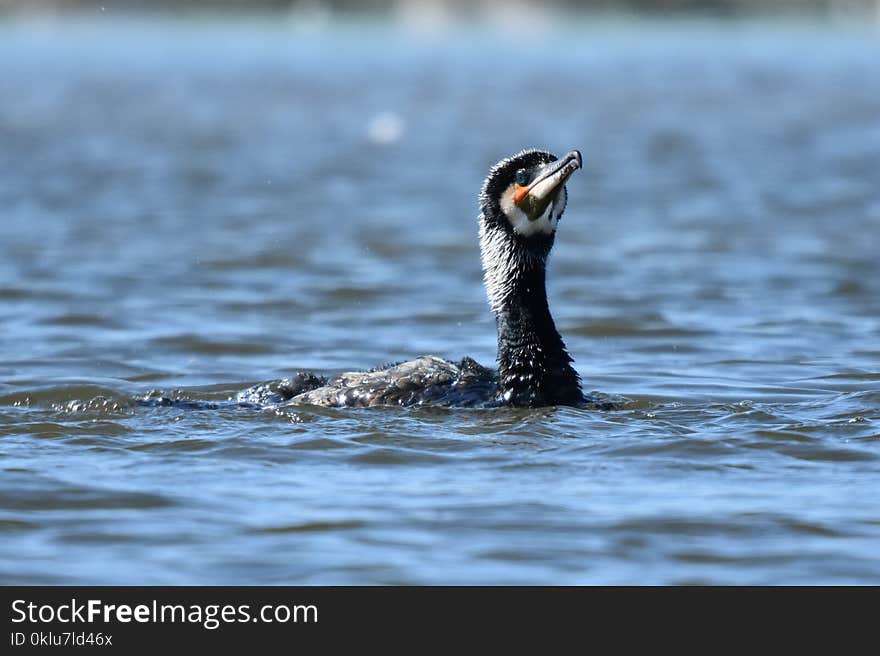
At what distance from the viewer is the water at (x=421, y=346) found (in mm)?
7324

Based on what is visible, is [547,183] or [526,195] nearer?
[547,183]

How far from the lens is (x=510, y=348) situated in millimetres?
9883

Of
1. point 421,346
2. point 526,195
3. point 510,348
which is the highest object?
point 526,195

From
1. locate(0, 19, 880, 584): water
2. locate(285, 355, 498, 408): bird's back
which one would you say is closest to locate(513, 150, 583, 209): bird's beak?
locate(285, 355, 498, 408): bird's back

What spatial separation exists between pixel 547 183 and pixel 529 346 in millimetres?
1051

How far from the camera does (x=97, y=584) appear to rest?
6711 millimetres

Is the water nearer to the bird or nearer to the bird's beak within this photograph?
the bird

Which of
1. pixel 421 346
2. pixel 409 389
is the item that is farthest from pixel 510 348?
pixel 421 346

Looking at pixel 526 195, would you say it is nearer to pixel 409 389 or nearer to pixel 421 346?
pixel 409 389

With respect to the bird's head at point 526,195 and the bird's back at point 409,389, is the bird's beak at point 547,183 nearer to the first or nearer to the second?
the bird's head at point 526,195

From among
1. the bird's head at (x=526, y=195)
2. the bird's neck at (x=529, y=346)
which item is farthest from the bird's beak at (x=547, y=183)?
the bird's neck at (x=529, y=346)

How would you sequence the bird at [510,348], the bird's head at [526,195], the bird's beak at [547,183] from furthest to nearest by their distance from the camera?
the bird at [510,348]
the bird's head at [526,195]
the bird's beak at [547,183]
